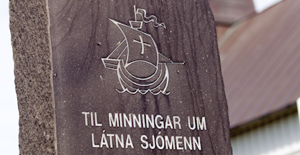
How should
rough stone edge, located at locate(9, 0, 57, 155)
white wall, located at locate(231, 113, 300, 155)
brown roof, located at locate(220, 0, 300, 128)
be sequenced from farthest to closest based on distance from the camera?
brown roof, located at locate(220, 0, 300, 128) → white wall, located at locate(231, 113, 300, 155) → rough stone edge, located at locate(9, 0, 57, 155)

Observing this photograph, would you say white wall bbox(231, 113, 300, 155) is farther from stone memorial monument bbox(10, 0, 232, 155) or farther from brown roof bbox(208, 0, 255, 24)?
brown roof bbox(208, 0, 255, 24)

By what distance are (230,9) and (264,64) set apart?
4.77m

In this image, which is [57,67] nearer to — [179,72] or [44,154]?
[44,154]

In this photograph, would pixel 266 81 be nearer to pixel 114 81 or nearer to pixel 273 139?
pixel 273 139

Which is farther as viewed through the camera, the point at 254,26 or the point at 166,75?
the point at 254,26

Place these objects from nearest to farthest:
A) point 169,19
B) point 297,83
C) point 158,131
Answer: point 158,131 → point 169,19 → point 297,83

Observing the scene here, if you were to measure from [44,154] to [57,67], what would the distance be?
0.40m

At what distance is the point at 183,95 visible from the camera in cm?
319

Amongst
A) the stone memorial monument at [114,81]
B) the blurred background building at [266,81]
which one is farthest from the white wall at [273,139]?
the stone memorial monument at [114,81]

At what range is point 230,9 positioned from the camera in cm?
1492

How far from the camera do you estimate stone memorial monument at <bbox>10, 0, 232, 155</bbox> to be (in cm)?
287

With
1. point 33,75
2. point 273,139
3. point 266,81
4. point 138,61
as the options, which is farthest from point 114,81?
point 266,81

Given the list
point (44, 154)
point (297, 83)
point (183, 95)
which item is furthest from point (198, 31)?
point (297, 83)

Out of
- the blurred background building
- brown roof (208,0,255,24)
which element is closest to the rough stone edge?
the blurred background building
